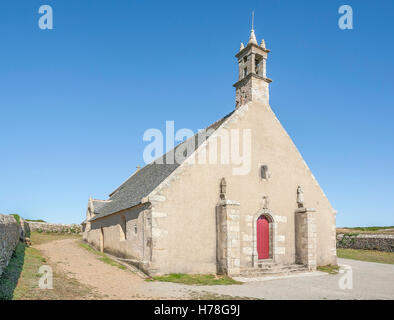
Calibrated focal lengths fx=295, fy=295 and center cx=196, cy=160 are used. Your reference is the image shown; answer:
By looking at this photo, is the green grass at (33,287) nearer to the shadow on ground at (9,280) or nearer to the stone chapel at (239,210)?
the shadow on ground at (9,280)

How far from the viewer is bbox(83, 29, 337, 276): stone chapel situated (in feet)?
47.0

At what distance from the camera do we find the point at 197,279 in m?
13.4

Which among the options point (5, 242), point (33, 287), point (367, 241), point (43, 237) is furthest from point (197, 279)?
point (43, 237)

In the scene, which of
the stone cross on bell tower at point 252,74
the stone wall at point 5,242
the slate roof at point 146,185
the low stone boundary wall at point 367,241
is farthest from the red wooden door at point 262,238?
the low stone boundary wall at point 367,241

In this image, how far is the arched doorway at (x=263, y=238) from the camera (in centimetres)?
1697

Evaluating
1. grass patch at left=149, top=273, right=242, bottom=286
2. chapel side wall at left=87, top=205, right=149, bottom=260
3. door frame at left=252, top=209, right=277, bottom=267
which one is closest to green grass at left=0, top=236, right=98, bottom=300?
grass patch at left=149, top=273, right=242, bottom=286

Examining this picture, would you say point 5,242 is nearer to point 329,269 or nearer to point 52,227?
point 329,269

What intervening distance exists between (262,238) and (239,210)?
279 cm

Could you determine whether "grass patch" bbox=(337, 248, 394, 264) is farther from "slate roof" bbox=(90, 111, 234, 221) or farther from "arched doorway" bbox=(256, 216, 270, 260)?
"slate roof" bbox=(90, 111, 234, 221)

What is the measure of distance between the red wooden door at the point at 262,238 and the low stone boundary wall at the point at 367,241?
15884mm

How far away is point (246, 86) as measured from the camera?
1941 centimetres

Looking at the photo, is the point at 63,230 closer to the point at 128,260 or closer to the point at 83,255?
the point at 83,255

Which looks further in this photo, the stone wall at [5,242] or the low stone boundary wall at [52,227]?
the low stone boundary wall at [52,227]
